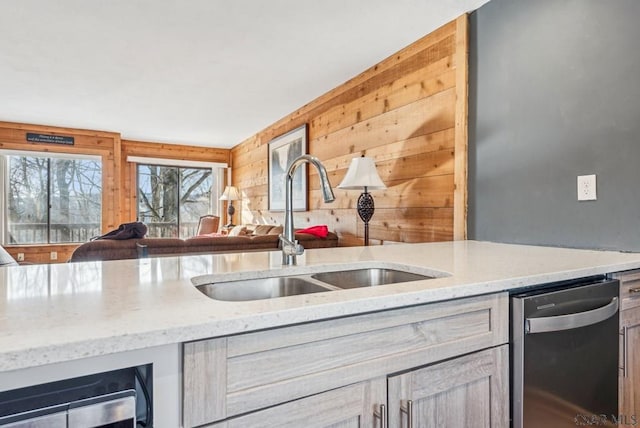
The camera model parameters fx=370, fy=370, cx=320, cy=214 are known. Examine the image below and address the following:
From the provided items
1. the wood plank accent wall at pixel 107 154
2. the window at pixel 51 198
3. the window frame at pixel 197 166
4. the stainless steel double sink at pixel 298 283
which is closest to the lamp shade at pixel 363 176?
the stainless steel double sink at pixel 298 283

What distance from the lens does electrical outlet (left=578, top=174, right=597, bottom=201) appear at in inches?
66.2

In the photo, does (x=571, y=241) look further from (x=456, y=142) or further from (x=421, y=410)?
(x=421, y=410)

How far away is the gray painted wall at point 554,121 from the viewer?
158 cm

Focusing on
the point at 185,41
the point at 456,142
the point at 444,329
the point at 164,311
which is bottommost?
the point at 444,329

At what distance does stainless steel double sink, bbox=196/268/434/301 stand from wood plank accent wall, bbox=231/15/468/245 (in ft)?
3.59

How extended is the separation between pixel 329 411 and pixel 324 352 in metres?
0.13

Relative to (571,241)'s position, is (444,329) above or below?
below

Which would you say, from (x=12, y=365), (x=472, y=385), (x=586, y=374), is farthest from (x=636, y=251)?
(x=12, y=365)

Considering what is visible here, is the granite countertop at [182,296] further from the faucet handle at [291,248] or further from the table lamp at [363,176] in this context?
the table lamp at [363,176]

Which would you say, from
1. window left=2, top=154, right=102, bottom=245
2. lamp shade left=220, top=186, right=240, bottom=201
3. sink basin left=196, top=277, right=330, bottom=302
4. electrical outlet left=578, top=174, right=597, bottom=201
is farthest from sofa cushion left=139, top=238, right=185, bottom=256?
window left=2, top=154, right=102, bottom=245

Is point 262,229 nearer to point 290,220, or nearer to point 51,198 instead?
point 290,220

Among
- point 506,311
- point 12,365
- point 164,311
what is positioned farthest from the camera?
point 506,311

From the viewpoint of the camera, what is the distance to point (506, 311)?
3.51 ft

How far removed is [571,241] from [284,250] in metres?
1.38
